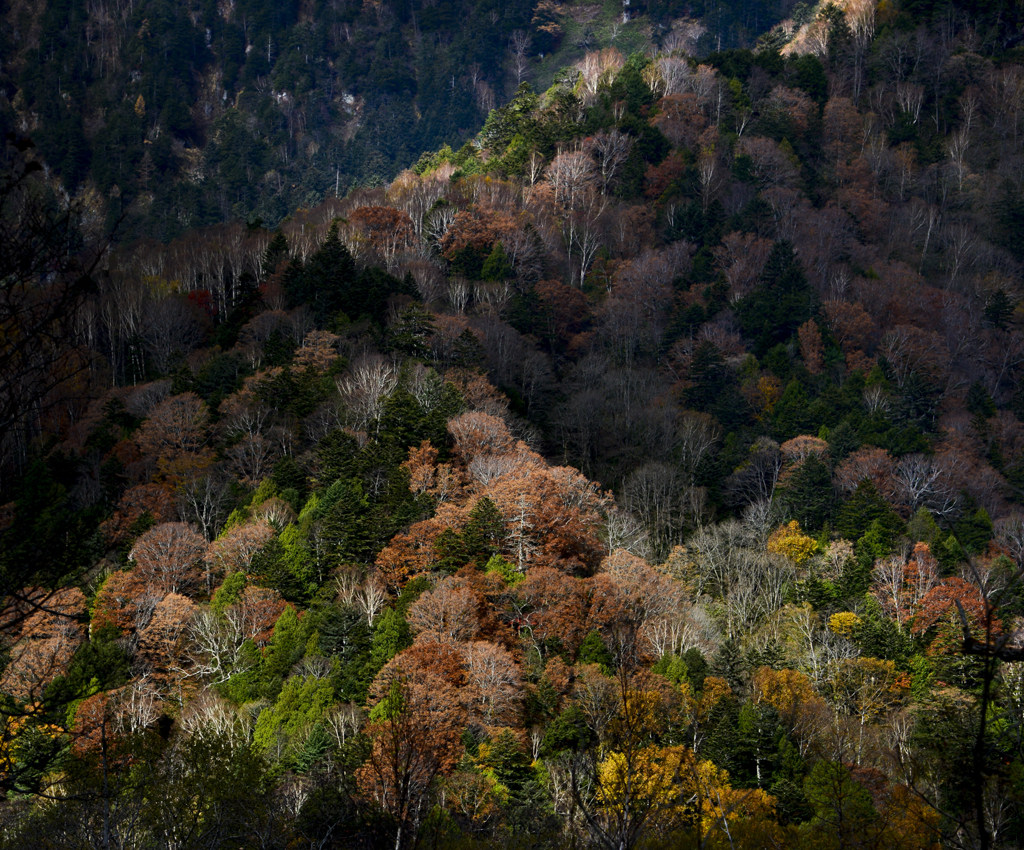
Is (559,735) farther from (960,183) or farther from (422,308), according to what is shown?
(960,183)

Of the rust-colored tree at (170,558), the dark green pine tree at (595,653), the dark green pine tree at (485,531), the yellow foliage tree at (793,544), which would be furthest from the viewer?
the yellow foliage tree at (793,544)

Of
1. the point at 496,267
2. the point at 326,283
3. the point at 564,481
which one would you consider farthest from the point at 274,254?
the point at 564,481

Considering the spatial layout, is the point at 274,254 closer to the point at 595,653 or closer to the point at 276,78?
the point at 595,653

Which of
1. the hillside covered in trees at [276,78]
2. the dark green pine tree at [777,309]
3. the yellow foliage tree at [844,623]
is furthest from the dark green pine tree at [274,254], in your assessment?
the hillside covered in trees at [276,78]

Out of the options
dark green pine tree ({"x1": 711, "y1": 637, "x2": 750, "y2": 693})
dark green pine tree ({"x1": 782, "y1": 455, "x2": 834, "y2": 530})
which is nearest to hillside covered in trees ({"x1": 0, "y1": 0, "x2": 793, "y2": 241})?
dark green pine tree ({"x1": 782, "y1": 455, "x2": 834, "y2": 530})

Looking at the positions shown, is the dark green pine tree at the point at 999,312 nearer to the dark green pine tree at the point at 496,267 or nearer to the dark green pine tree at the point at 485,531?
the dark green pine tree at the point at 496,267

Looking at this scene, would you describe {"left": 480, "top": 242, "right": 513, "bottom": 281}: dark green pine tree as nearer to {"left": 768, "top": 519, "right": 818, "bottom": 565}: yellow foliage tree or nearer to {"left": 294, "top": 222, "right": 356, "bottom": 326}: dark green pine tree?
{"left": 294, "top": 222, "right": 356, "bottom": 326}: dark green pine tree

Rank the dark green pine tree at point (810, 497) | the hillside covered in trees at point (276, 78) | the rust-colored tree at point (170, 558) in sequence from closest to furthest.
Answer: the rust-colored tree at point (170, 558)
the dark green pine tree at point (810, 497)
the hillside covered in trees at point (276, 78)

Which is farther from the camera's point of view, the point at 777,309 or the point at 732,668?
the point at 777,309

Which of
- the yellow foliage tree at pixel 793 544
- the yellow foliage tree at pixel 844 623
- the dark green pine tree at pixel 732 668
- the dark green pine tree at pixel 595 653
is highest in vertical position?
the dark green pine tree at pixel 595 653
